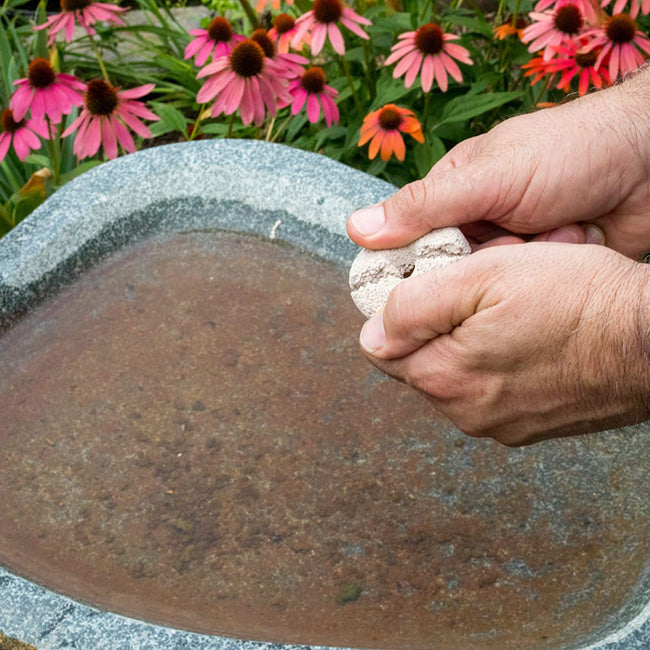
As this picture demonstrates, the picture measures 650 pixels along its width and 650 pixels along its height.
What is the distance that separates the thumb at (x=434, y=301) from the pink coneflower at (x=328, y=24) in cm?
98

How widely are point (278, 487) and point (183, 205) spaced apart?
0.69m

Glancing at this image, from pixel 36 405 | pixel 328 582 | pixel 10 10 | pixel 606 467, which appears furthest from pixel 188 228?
pixel 10 10

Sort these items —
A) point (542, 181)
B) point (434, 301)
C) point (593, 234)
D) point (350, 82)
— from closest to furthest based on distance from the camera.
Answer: point (434, 301) < point (542, 181) < point (593, 234) < point (350, 82)

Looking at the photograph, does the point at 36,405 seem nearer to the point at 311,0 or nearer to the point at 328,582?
the point at 328,582

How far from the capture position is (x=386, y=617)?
1.28 metres

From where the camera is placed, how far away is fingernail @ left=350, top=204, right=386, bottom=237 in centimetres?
135

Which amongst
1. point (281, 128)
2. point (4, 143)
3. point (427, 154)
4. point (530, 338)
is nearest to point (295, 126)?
point (281, 128)

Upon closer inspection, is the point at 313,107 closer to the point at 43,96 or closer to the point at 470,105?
the point at 470,105

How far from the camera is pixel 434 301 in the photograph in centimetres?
125

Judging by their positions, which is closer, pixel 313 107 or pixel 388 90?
pixel 313 107

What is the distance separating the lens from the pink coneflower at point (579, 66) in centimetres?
197

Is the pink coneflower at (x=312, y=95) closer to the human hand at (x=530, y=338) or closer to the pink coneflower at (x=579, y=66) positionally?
Result: the pink coneflower at (x=579, y=66)

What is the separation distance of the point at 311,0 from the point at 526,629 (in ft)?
5.91

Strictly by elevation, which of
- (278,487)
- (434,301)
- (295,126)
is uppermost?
(434,301)
